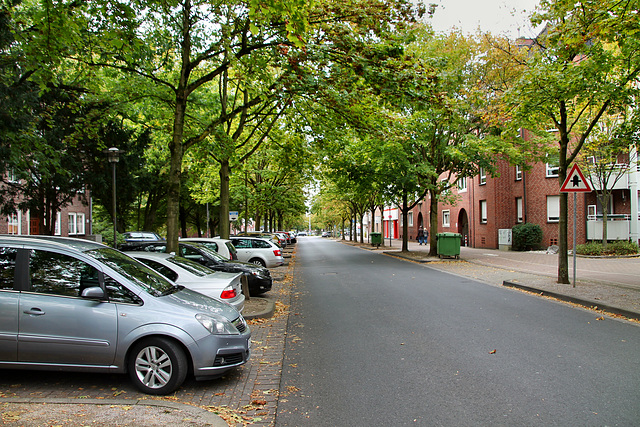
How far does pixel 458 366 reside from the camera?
5.36 meters

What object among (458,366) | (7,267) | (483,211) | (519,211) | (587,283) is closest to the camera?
(7,267)

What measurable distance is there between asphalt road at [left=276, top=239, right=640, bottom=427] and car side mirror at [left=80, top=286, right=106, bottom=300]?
82.3 inches

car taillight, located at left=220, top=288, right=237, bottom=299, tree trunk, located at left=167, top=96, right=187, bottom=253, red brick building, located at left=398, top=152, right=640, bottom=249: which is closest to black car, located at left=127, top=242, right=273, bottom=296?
tree trunk, located at left=167, top=96, right=187, bottom=253

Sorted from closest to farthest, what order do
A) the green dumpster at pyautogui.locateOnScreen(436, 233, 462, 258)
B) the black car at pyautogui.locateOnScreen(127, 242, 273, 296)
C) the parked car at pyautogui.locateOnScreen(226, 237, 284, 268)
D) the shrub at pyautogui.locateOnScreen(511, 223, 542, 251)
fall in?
the black car at pyautogui.locateOnScreen(127, 242, 273, 296) → the parked car at pyautogui.locateOnScreen(226, 237, 284, 268) → the green dumpster at pyautogui.locateOnScreen(436, 233, 462, 258) → the shrub at pyautogui.locateOnScreen(511, 223, 542, 251)

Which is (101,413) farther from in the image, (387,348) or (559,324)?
(559,324)

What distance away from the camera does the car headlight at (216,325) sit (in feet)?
15.4

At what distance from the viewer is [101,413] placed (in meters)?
3.82

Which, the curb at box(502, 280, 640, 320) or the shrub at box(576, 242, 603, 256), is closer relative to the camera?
the curb at box(502, 280, 640, 320)

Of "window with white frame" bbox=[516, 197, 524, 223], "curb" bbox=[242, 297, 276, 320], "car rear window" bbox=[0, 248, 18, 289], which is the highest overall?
"window with white frame" bbox=[516, 197, 524, 223]

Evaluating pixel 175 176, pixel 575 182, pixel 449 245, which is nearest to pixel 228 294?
pixel 175 176

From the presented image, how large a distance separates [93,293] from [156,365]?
0.96 meters

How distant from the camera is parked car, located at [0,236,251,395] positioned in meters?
4.51

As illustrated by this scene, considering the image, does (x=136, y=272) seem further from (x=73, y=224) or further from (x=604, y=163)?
(x=73, y=224)

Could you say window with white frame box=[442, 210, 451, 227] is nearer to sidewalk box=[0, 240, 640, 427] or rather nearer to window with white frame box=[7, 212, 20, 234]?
window with white frame box=[7, 212, 20, 234]
